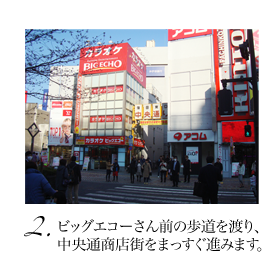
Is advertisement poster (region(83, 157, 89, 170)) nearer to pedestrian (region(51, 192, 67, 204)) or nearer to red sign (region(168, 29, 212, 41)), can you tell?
red sign (region(168, 29, 212, 41))

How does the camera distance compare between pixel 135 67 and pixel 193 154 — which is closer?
pixel 193 154

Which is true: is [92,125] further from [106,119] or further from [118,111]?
[118,111]

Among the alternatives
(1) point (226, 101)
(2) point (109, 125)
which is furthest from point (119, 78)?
(1) point (226, 101)

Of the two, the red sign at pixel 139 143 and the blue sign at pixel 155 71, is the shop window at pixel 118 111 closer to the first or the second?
the red sign at pixel 139 143

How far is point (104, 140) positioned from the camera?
26828 mm

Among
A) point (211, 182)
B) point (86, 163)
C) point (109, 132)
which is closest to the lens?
point (211, 182)

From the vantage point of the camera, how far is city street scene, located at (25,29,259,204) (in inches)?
249

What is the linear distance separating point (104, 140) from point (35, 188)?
75.6 ft

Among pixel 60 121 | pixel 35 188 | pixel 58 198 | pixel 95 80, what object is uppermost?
pixel 95 80

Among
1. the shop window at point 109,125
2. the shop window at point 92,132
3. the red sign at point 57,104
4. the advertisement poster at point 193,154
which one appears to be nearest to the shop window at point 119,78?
the shop window at point 109,125

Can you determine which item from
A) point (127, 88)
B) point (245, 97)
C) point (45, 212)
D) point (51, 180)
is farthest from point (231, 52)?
point (45, 212)

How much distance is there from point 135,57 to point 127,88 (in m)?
5.81

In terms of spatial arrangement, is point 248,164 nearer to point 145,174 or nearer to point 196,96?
point 196,96

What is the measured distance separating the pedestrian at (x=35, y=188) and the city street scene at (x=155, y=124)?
18mm
